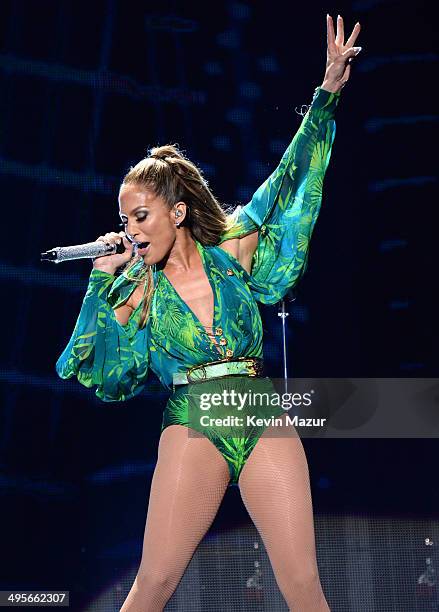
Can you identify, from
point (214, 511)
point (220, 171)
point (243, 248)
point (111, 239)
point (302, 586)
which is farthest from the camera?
point (220, 171)

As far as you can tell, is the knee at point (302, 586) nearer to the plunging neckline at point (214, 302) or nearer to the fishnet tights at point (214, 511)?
the fishnet tights at point (214, 511)

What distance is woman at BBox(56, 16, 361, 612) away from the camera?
2.44 meters

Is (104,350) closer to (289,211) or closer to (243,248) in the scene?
(243,248)

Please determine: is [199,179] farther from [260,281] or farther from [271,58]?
[271,58]

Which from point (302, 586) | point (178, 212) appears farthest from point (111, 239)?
point (302, 586)

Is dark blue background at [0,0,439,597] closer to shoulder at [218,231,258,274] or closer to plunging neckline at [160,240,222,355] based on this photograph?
shoulder at [218,231,258,274]

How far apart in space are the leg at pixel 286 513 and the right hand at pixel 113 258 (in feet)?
1.92

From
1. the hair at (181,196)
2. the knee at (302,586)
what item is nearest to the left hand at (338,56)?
the hair at (181,196)

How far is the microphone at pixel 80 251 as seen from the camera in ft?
8.45

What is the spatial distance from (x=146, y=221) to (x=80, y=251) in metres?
0.19

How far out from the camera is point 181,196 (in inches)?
106

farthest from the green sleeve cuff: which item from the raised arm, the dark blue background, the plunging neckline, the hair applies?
the dark blue background

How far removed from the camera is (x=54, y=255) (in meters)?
2.58

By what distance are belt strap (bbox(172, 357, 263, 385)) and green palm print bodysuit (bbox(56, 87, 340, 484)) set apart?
1 centimetres
